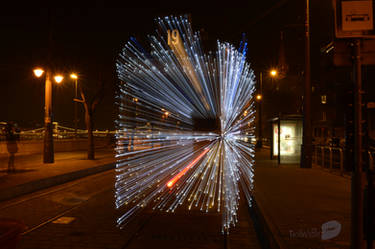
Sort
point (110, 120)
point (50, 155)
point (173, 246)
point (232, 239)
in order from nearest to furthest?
1. point (173, 246)
2. point (232, 239)
3. point (50, 155)
4. point (110, 120)

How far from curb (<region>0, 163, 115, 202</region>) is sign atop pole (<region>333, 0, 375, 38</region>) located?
9788 millimetres

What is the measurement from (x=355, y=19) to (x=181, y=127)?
57396 mm

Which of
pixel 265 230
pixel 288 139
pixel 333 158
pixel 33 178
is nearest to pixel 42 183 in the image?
pixel 33 178

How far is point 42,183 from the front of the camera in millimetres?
12664

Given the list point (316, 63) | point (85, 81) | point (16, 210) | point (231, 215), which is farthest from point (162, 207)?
point (316, 63)

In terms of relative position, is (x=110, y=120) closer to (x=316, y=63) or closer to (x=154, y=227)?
(x=316, y=63)

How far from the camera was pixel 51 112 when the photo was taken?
719 inches

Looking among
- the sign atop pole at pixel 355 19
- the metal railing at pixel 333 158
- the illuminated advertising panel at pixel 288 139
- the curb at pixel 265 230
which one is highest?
the sign atop pole at pixel 355 19

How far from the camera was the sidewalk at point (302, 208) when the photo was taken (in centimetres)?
583

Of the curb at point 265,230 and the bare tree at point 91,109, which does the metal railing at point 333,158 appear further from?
the bare tree at point 91,109

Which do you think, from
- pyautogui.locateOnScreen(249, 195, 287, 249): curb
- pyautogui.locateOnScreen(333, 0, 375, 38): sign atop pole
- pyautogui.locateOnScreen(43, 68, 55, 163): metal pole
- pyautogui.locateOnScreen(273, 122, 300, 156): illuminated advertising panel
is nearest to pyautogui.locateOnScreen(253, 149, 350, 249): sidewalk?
pyautogui.locateOnScreen(249, 195, 287, 249): curb

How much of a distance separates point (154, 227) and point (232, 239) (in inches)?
63.4

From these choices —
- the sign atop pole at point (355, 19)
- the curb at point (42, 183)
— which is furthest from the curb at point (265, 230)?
the curb at point (42, 183)

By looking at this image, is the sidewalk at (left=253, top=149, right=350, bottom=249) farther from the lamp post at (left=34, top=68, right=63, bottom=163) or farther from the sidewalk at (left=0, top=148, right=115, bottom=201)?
the lamp post at (left=34, top=68, right=63, bottom=163)
